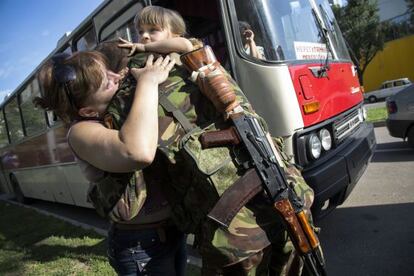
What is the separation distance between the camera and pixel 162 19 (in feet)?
→ 6.44

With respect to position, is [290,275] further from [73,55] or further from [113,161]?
[73,55]

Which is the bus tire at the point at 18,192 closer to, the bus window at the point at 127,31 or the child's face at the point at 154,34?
the bus window at the point at 127,31

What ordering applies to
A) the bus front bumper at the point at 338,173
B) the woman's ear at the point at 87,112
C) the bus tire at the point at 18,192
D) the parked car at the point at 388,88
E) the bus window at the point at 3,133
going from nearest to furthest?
1. the woman's ear at the point at 87,112
2. the bus front bumper at the point at 338,173
3. the bus tire at the point at 18,192
4. the bus window at the point at 3,133
5. the parked car at the point at 388,88

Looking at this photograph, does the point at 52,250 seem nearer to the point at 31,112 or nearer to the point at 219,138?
the point at 31,112

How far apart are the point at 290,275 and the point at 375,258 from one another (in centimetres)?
236

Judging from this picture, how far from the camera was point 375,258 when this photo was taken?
12.1ft

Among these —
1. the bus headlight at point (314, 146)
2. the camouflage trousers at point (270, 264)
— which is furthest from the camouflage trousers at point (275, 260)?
the bus headlight at point (314, 146)

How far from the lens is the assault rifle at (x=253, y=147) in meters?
1.49

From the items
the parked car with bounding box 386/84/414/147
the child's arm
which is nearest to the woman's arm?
the child's arm

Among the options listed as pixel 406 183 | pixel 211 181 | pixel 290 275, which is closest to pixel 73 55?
pixel 211 181

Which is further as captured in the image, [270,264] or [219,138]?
[270,264]

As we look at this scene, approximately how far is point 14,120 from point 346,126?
29.3 feet

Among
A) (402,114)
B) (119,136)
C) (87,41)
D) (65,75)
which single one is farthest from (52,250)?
(402,114)

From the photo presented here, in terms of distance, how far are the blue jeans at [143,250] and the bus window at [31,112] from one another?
6.63 meters
